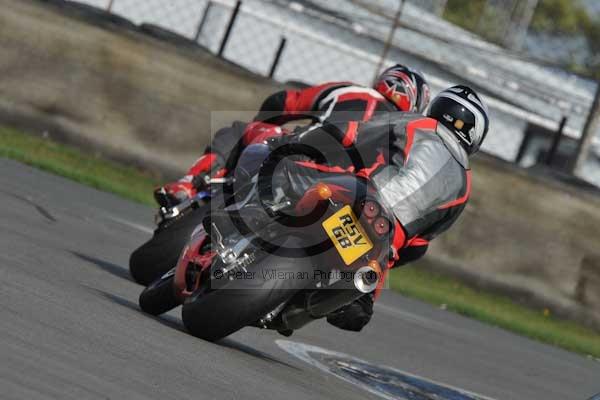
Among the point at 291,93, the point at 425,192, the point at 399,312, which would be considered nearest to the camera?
the point at 425,192

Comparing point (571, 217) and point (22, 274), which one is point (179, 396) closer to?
point (22, 274)

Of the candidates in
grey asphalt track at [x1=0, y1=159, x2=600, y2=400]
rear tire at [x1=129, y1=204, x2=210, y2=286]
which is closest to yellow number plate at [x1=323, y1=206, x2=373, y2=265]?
grey asphalt track at [x1=0, y1=159, x2=600, y2=400]

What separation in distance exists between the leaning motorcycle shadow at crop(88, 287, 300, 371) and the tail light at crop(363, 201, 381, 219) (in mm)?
1106

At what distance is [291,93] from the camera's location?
339 inches

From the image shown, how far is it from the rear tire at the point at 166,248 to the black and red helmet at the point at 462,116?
5.08 feet

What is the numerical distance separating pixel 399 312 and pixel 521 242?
305cm

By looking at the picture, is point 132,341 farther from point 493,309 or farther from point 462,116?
point 493,309

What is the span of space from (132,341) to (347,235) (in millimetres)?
992

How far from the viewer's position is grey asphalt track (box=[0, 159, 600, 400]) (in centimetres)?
503

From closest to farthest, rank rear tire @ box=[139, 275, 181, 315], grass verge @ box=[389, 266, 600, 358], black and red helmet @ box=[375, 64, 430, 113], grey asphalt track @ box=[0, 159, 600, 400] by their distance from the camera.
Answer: grey asphalt track @ box=[0, 159, 600, 400] < rear tire @ box=[139, 275, 181, 315] < black and red helmet @ box=[375, 64, 430, 113] < grass verge @ box=[389, 266, 600, 358]

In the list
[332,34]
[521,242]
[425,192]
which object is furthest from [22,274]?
[332,34]

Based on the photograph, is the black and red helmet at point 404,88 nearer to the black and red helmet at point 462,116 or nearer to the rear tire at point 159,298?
the black and red helmet at point 462,116

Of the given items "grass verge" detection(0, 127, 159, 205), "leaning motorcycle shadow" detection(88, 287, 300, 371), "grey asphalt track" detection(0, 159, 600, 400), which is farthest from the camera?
"grass verge" detection(0, 127, 159, 205)

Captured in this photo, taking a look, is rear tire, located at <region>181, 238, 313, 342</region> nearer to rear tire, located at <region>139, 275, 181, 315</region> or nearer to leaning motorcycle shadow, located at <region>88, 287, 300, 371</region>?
leaning motorcycle shadow, located at <region>88, 287, 300, 371</region>
